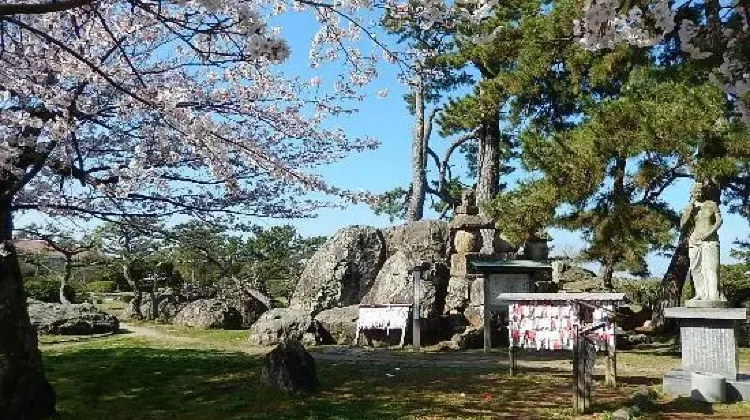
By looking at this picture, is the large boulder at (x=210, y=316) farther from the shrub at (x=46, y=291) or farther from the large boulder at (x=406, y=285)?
the shrub at (x=46, y=291)

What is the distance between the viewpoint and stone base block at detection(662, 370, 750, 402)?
313 inches

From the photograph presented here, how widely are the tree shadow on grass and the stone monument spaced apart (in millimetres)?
1515

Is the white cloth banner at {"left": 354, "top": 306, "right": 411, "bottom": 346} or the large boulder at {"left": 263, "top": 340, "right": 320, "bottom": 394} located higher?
the white cloth banner at {"left": 354, "top": 306, "right": 411, "bottom": 346}

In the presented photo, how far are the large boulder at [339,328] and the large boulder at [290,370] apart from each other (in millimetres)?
6772

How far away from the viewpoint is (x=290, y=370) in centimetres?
842

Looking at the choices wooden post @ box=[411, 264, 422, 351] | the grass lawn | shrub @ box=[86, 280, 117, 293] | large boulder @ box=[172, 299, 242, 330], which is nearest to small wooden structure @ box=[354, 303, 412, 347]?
wooden post @ box=[411, 264, 422, 351]

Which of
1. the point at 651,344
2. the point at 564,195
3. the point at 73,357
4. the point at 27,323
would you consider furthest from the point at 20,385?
the point at 651,344

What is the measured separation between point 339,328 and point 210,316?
6165mm

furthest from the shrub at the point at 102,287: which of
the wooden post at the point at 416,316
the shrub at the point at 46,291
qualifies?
the wooden post at the point at 416,316

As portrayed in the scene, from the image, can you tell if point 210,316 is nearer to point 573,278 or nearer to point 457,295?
point 457,295

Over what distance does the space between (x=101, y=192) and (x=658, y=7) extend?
6.20 metres

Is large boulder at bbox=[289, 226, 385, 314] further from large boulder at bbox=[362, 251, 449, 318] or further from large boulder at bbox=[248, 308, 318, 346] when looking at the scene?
large boulder at bbox=[248, 308, 318, 346]

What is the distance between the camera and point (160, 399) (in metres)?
8.63

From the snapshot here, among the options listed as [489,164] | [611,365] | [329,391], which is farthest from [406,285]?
[329,391]
